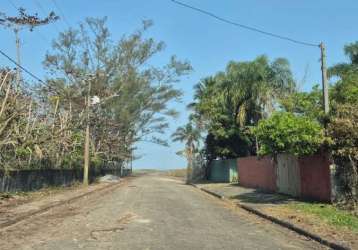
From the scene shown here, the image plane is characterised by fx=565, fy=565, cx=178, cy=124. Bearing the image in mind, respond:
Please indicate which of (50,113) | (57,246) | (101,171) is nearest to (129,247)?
(57,246)

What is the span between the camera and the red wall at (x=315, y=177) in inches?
835

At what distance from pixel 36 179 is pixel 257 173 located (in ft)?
44.1

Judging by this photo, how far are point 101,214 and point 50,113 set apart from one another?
1635cm

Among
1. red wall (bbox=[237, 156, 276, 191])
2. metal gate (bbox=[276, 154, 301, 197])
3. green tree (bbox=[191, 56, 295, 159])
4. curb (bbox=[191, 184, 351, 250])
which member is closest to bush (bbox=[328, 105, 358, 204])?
curb (bbox=[191, 184, 351, 250])

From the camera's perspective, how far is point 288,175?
2647cm

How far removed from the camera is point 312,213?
17609 millimetres

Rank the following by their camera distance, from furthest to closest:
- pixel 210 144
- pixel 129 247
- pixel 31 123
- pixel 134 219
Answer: pixel 210 144, pixel 31 123, pixel 134 219, pixel 129 247

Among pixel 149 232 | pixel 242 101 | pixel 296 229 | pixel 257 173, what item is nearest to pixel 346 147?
pixel 296 229

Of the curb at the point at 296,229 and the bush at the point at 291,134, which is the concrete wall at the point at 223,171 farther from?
the bush at the point at 291,134

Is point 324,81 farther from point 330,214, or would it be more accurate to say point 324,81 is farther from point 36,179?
point 36,179

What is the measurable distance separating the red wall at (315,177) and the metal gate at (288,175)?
685 millimetres

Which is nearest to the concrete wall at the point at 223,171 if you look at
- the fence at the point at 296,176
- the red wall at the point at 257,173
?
the red wall at the point at 257,173

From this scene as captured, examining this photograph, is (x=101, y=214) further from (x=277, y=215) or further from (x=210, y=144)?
(x=210, y=144)

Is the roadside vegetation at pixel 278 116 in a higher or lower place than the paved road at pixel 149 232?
higher
